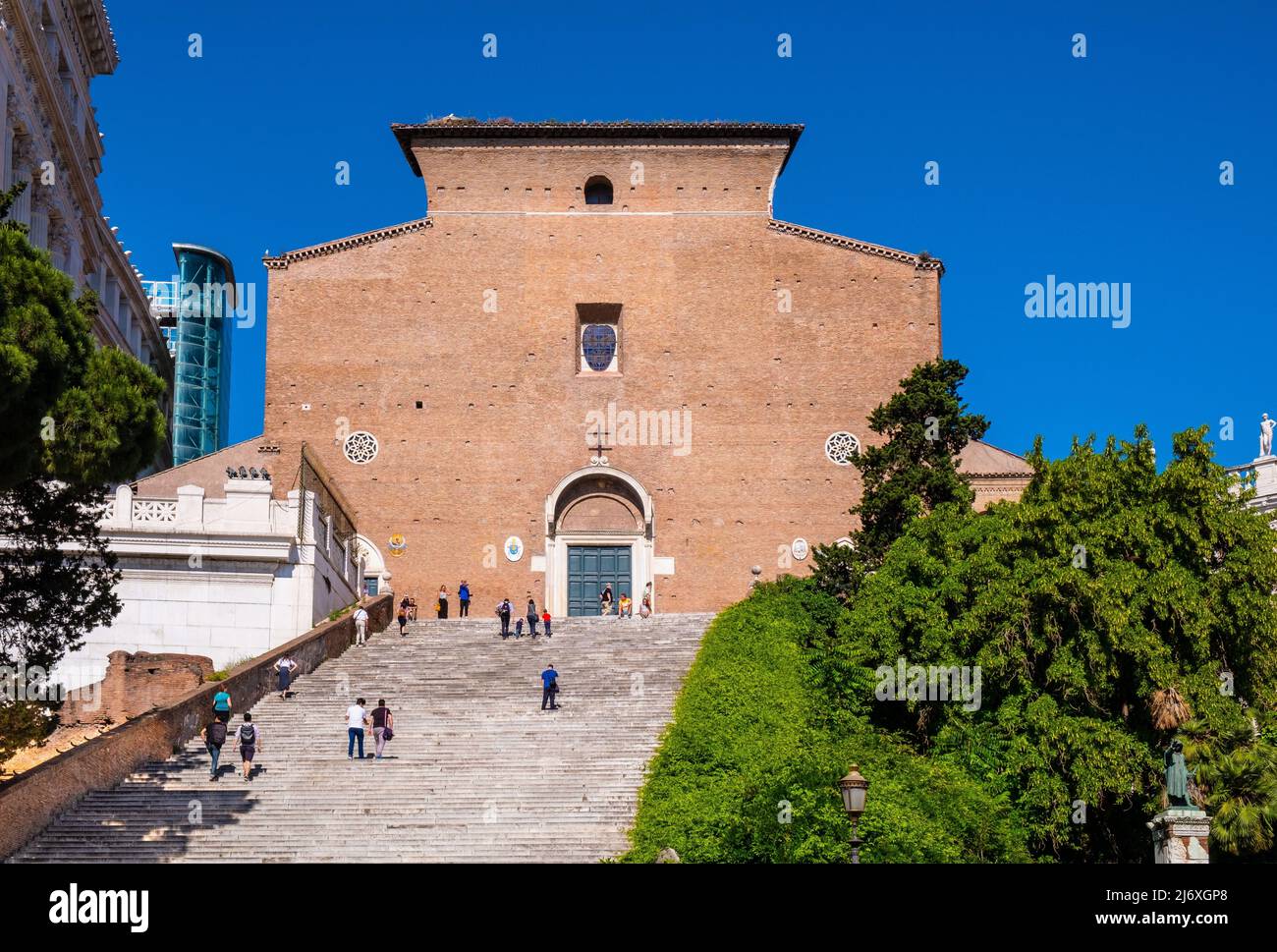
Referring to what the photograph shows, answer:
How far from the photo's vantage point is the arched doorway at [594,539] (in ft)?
→ 125

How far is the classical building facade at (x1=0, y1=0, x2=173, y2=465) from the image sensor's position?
2945 centimetres

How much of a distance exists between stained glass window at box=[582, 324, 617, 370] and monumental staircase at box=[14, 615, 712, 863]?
12.1 metres

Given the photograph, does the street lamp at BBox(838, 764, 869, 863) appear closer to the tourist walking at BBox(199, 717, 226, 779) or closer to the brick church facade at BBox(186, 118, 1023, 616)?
the tourist walking at BBox(199, 717, 226, 779)

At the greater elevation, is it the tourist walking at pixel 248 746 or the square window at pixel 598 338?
the square window at pixel 598 338

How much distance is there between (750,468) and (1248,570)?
55.9 feet

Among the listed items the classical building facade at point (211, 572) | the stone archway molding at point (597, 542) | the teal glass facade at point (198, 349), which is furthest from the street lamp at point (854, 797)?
the teal glass facade at point (198, 349)

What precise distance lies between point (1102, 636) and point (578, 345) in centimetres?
1936

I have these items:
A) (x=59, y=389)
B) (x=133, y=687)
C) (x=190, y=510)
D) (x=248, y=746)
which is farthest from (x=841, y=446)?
(x=59, y=389)

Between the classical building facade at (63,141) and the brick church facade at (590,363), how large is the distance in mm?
4407

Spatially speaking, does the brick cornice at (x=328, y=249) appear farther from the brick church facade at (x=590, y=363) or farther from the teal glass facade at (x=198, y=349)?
the teal glass facade at (x=198, y=349)

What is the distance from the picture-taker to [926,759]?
74.0ft

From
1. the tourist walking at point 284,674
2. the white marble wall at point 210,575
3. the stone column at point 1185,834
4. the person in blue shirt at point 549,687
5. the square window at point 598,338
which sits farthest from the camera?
the square window at point 598,338
